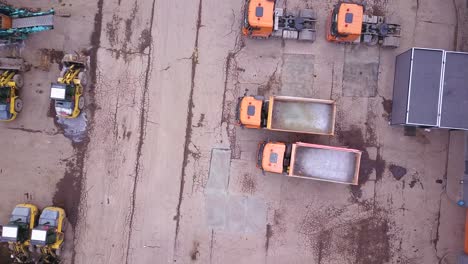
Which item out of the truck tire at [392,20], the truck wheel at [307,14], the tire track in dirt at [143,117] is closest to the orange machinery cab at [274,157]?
the tire track in dirt at [143,117]

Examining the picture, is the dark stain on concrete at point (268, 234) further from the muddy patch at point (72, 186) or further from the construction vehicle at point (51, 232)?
the construction vehicle at point (51, 232)

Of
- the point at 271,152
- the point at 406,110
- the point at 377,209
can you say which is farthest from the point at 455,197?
the point at 271,152

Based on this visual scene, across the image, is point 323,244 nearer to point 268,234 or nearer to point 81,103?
point 268,234

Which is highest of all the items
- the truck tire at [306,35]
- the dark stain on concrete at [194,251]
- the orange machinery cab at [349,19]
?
the orange machinery cab at [349,19]

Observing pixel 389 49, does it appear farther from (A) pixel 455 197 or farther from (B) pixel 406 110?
(A) pixel 455 197

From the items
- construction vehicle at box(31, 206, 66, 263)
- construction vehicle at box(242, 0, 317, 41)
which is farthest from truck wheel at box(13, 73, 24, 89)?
construction vehicle at box(242, 0, 317, 41)

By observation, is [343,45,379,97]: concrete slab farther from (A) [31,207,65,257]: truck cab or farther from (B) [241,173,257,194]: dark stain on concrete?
(A) [31,207,65,257]: truck cab
